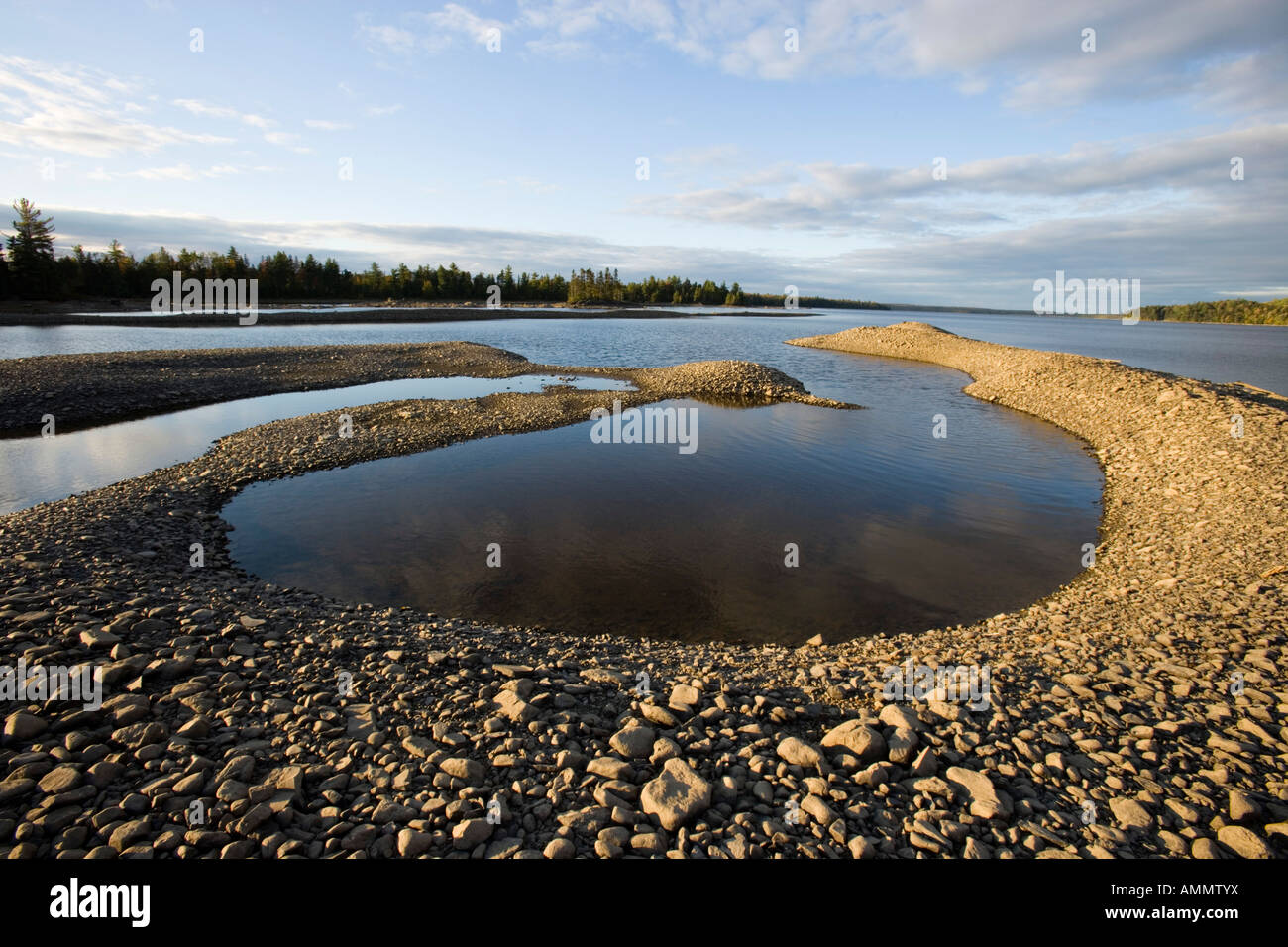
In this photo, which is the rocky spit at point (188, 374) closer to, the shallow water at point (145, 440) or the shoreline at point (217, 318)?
the shallow water at point (145, 440)

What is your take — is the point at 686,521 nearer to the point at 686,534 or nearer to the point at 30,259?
the point at 686,534

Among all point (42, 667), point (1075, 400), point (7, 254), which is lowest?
point (42, 667)

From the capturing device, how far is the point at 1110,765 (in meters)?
5.01

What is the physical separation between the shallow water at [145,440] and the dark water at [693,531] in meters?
5.22

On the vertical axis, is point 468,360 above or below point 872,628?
above

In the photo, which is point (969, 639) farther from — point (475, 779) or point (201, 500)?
point (201, 500)

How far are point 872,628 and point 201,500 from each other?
50.8ft

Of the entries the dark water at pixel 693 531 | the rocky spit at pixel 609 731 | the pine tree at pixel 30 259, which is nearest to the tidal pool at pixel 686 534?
the dark water at pixel 693 531

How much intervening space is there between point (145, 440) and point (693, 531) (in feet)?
68.9

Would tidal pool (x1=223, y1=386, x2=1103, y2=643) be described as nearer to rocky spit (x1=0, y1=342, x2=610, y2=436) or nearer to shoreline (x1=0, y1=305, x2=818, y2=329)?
rocky spit (x1=0, y1=342, x2=610, y2=436)

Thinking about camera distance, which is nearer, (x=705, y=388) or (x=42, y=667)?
(x=42, y=667)
